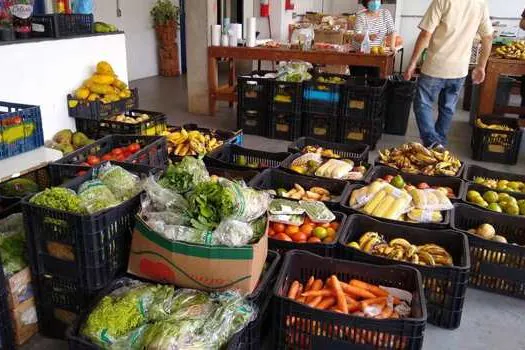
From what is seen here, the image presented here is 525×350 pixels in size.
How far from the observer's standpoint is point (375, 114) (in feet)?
16.7

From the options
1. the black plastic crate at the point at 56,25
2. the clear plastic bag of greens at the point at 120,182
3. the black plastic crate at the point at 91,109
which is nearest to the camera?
the clear plastic bag of greens at the point at 120,182

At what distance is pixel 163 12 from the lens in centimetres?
960

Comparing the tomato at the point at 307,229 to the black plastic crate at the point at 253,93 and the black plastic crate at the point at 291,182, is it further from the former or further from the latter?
the black plastic crate at the point at 253,93

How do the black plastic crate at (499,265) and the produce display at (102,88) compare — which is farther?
the produce display at (102,88)

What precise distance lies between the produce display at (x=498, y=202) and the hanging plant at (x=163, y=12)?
305 inches

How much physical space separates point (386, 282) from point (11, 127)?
7.70 feet

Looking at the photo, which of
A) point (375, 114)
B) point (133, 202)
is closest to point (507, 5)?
point (375, 114)

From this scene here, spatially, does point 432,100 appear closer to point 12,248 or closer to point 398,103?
point 398,103

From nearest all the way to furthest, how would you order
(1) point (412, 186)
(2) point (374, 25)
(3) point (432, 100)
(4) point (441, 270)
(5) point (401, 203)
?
(4) point (441, 270) < (5) point (401, 203) < (1) point (412, 186) < (3) point (432, 100) < (2) point (374, 25)

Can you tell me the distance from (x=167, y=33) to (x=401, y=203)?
7.89 meters

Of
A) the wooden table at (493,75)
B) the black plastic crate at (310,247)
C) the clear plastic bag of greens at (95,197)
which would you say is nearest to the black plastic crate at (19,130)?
the clear plastic bag of greens at (95,197)

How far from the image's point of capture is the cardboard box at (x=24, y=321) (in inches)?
89.8

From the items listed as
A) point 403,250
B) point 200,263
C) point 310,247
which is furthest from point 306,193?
point 200,263

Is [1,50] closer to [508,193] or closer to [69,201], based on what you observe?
[69,201]
